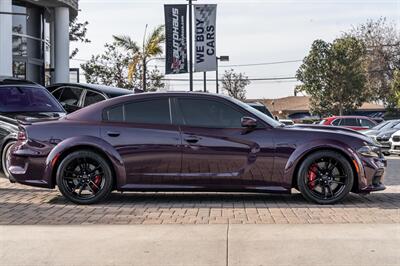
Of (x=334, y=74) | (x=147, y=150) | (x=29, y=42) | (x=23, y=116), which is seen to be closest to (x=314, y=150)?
(x=147, y=150)

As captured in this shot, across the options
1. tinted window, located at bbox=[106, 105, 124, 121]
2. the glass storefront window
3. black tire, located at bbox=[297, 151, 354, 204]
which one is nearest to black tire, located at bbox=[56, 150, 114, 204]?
tinted window, located at bbox=[106, 105, 124, 121]

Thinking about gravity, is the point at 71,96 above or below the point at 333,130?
above

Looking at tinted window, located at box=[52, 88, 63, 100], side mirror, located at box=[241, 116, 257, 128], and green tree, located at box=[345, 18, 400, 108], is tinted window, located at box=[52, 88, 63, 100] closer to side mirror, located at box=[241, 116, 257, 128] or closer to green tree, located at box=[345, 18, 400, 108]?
side mirror, located at box=[241, 116, 257, 128]

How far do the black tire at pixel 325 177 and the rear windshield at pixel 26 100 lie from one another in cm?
577

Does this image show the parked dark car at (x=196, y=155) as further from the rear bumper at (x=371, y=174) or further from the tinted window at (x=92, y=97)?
the tinted window at (x=92, y=97)

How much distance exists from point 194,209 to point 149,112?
1.49 metres

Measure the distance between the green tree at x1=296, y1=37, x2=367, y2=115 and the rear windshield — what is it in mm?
32744

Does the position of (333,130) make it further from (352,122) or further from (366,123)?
(366,123)

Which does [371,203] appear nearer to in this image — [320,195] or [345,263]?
[320,195]

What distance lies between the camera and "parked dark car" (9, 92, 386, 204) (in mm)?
7777

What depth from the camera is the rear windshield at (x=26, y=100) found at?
11.2m

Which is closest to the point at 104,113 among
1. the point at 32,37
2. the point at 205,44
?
the point at 205,44

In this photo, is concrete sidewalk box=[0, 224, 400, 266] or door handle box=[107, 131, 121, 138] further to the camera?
door handle box=[107, 131, 121, 138]

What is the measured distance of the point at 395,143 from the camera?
1856cm
